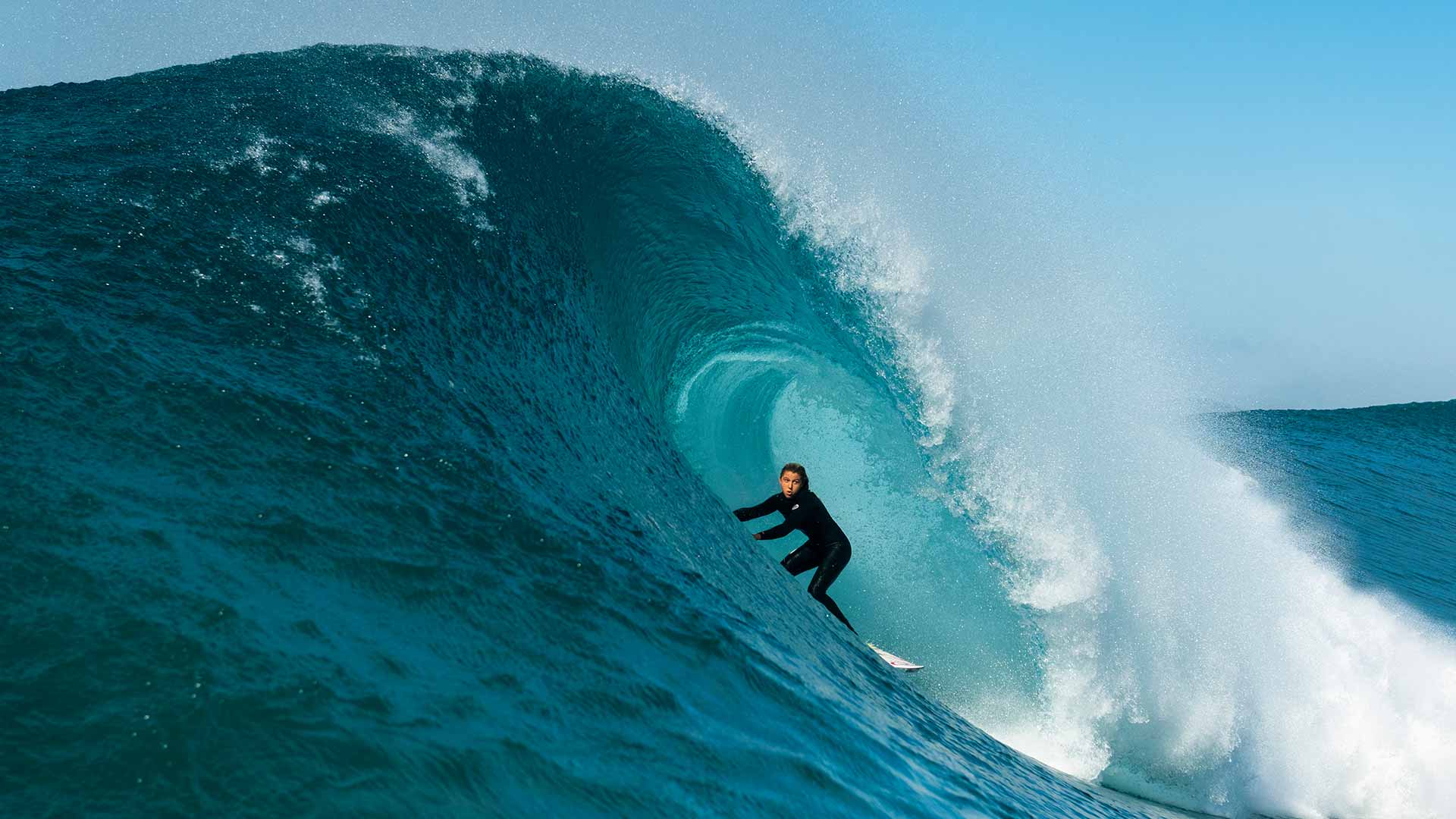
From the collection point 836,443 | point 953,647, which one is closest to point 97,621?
point 953,647

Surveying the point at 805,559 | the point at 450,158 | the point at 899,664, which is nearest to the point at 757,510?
the point at 805,559

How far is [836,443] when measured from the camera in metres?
9.94

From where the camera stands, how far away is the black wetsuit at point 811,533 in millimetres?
7234

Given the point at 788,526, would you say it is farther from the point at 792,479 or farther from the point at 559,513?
the point at 559,513

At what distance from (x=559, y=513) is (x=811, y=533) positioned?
2999 millimetres

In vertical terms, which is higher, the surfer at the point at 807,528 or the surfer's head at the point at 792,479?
the surfer's head at the point at 792,479

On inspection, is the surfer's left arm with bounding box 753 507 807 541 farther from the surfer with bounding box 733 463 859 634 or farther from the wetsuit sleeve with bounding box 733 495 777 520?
the wetsuit sleeve with bounding box 733 495 777 520

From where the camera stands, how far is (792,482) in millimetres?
7180

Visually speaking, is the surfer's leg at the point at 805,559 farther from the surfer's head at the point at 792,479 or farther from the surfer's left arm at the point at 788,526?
the surfer's head at the point at 792,479

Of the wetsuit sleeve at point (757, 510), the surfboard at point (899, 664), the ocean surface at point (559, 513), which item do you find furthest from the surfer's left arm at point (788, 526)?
the surfboard at point (899, 664)

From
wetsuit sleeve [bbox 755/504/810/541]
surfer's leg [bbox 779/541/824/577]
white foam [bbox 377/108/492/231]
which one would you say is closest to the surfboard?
surfer's leg [bbox 779/541/824/577]

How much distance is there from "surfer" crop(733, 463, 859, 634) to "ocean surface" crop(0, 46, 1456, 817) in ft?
2.63

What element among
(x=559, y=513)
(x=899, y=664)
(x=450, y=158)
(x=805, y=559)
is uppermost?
(x=450, y=158)

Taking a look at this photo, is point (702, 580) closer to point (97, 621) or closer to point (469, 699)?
point (469, 699)
